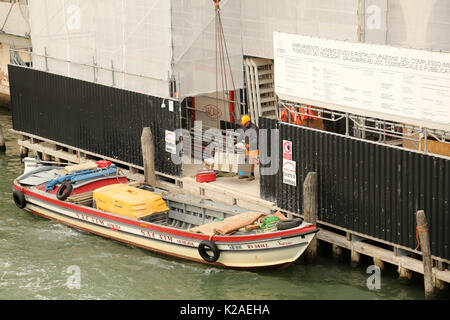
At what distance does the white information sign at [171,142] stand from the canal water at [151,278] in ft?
11.7

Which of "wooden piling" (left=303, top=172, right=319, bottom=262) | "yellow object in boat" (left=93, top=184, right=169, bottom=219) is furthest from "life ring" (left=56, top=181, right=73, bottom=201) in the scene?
"wooden piling" (left=303, top=172, right=319, bottom=262)

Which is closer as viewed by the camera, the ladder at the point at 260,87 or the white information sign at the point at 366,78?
the white information sign at the point at 366,78

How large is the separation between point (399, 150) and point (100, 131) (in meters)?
12.5

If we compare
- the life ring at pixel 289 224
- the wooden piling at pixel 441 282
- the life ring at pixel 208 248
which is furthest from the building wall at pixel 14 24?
the wooden piling at pixel 441 282

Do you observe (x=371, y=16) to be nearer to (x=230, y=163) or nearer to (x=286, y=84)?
(x=286, y=84)

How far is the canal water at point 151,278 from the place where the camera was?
2150 centimetres

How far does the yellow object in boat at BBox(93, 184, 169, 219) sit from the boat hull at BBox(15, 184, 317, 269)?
27 cm

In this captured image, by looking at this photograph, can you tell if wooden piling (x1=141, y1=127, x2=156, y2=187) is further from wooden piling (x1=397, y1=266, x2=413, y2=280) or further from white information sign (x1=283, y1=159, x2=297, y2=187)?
wooden piling (x1=397, y1=266, x2=413, y2=280)

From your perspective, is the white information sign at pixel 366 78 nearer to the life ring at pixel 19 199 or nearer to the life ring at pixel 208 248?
the life ring at pixel 208 248

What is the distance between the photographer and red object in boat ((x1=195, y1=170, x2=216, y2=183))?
26.4 m

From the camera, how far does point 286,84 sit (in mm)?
23359

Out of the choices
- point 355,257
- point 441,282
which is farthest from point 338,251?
point 441,282

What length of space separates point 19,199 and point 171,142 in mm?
5189

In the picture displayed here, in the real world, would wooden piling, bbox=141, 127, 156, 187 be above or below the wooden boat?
above
